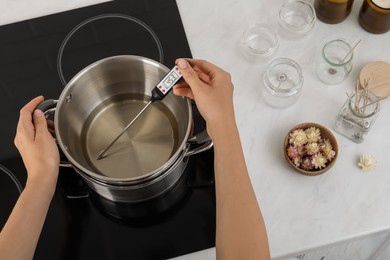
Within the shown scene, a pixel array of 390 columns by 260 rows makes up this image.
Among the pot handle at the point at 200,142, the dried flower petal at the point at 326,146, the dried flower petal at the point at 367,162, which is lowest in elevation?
the dried flower petal at the point at 367,162

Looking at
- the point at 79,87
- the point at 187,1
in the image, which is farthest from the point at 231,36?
the point at 79,87

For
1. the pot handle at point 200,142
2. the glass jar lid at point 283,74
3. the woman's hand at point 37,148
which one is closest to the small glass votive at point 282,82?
the glass jar lid at point 283,74

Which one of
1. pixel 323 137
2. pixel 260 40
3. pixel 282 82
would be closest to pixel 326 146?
pixel 323 137

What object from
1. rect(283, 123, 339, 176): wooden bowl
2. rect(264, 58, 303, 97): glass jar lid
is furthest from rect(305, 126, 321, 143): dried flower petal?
rect(264, 58, 303, 97): glass jar lid

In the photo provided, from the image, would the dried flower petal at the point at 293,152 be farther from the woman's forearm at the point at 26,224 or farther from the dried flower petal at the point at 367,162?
the woman's forearm at the point at 26,224

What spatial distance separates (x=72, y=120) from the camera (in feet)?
3.05

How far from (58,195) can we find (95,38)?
0.38 meters

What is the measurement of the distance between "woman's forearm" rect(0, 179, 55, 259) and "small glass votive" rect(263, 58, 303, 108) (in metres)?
0.50

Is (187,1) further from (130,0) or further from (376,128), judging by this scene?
(376,128)

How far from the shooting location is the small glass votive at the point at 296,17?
1.04 meters

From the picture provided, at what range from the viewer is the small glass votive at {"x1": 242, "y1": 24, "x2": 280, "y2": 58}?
40.3 inches

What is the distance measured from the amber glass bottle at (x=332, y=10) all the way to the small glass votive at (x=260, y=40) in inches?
4.6

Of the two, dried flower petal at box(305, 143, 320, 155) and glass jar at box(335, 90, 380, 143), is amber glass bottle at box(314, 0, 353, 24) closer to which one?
Answer: glass jar at box(335, 90, 380, 143)

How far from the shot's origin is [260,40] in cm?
105
